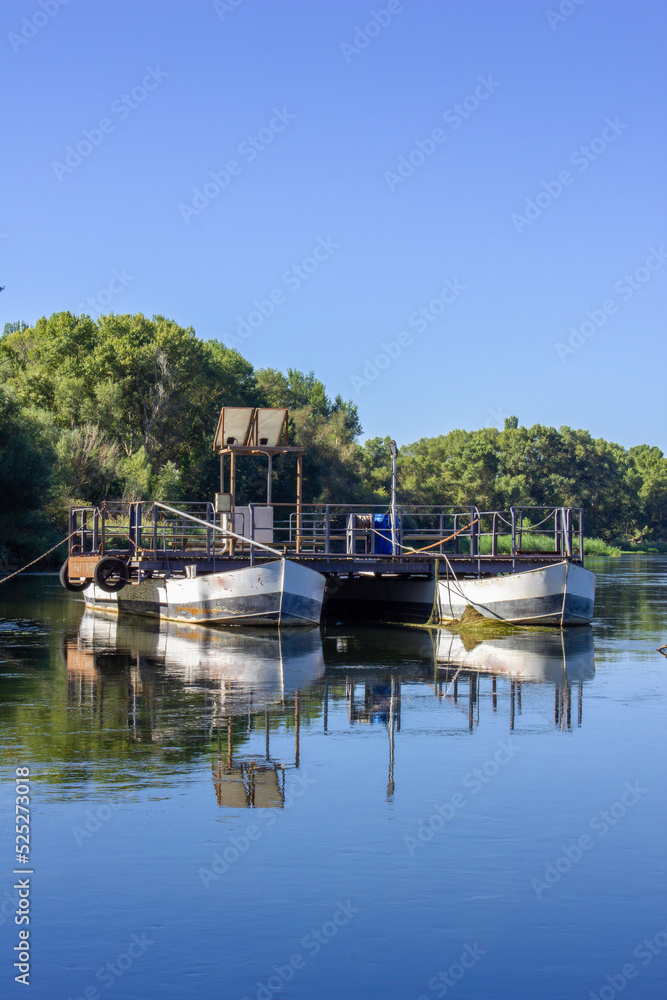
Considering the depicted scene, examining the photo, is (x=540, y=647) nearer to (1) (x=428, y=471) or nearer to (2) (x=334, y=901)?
(2) (x=334, y=901)

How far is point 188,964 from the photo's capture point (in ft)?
20.2

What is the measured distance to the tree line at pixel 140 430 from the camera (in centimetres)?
4609

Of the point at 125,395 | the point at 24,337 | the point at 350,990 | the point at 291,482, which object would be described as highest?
the point at 24,337

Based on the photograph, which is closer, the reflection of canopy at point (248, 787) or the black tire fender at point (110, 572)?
the reflection of canopy at point (248, 787)

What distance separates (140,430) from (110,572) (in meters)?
45.0

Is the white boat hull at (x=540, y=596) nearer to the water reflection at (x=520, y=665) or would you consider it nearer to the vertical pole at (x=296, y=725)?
the water reflection at (x=520, y=665)

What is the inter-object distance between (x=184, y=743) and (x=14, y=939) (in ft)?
17.6

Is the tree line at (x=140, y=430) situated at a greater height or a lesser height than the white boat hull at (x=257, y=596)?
greater

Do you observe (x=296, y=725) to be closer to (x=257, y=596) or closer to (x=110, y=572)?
(x=257, y=596)

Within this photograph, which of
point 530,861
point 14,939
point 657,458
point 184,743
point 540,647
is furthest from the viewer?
point 657,458

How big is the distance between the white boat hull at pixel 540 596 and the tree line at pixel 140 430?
23927 mm

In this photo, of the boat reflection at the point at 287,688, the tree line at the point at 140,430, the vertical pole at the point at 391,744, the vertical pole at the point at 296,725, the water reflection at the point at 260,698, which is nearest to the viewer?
the vertical pole at the point at 391,744

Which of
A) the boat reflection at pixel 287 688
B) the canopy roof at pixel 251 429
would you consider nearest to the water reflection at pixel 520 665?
the boat reflection at pixel 287 688

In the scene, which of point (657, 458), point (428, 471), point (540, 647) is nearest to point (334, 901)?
point (540, 647)
